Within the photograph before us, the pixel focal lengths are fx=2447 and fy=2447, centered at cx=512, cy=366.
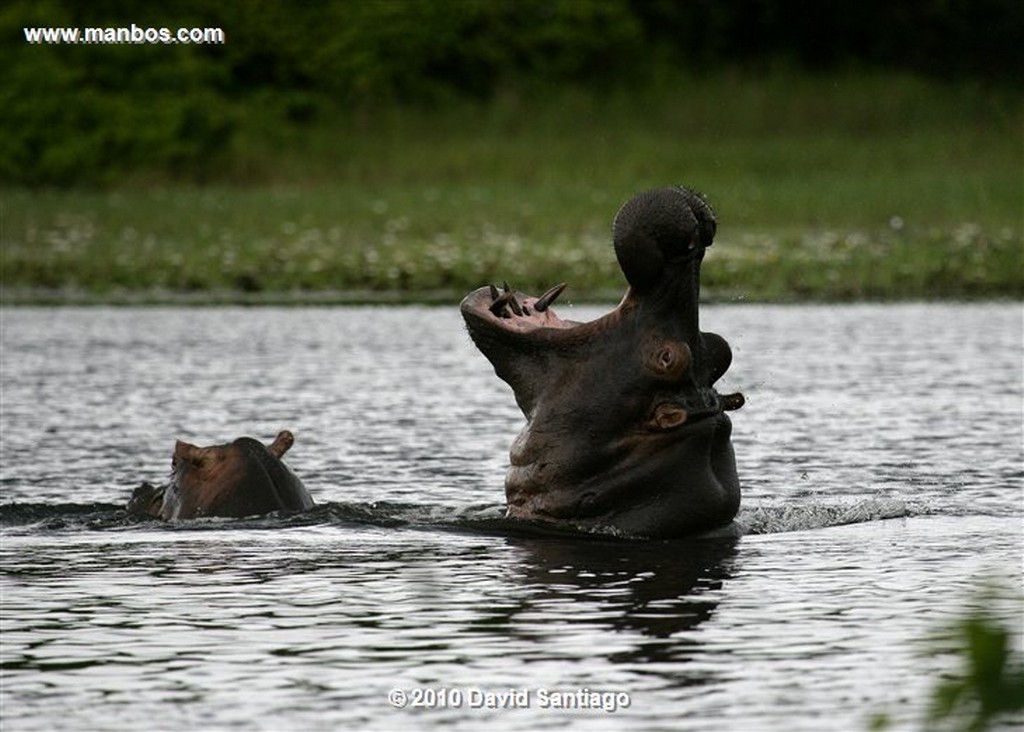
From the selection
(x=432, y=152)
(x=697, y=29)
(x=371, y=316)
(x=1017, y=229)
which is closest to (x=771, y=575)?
(x=371, y=316)

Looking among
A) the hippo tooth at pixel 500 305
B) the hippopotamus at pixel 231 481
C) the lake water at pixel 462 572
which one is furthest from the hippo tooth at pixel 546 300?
the hippopotamus at pixel 231 481

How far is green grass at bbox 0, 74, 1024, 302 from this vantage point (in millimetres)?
24297

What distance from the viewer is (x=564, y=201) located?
3092 centimetres

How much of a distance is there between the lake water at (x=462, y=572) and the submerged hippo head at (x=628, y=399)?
18 centimetres

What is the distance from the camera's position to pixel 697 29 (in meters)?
47.0

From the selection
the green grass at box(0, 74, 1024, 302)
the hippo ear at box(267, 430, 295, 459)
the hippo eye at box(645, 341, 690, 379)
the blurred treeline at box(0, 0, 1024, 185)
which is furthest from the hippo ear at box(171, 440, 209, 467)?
the blurred treeline at box(0, 0, 1024, 185)

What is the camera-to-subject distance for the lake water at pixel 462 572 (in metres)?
5.82

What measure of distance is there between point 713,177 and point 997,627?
104 feet

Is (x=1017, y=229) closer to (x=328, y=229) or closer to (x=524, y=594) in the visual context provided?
(x=328, y=229)

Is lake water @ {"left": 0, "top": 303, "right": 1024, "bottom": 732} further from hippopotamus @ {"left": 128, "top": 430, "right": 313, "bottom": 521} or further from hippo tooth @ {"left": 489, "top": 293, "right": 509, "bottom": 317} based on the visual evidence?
hippo tooth @ {"left": 489, "top": 293, "right": 509, "bottom": 317}

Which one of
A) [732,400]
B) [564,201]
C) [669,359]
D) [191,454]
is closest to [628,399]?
[669,359]

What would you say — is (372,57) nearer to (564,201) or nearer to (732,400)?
(564,201)

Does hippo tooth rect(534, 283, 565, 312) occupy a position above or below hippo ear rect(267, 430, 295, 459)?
above

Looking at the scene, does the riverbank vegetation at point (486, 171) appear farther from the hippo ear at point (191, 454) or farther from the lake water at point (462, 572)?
the hippo ear at point (191, 454)
